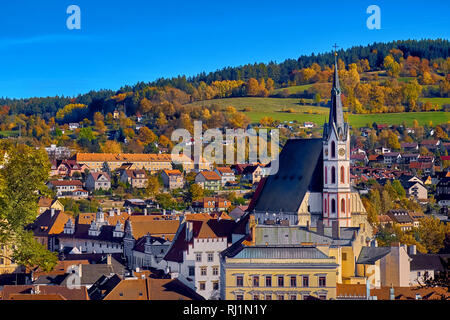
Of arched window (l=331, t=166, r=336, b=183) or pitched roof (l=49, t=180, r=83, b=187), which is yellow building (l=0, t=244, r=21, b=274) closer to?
arched window (l=331, t=166, r=336, b=183)

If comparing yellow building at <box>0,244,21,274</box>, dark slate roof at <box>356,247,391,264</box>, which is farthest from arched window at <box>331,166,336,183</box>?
yellow building at <box>0,244,21,274</box>

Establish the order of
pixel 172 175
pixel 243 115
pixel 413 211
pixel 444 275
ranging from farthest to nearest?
pixel 243 115 → pixel 172 175 → pixel 413 211 → pixel 444 275

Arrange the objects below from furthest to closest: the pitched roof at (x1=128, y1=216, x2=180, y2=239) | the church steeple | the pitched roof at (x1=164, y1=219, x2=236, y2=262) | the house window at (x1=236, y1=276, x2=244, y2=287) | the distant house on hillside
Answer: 1. the distant house on hillside
2. the pitched roof at (x1=128, y1=216, x2=180, y2=239)
3. the church steeple
4. the pitched roof at (x1=164, y1=219, x2=236, y2=262)
5. the house window at (x1=236, y1=276, x2=244, y2=287)

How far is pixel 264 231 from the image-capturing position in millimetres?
55719

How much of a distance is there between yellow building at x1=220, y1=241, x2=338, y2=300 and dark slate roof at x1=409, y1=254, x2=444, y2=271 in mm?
17956

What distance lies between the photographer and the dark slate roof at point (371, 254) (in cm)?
5700

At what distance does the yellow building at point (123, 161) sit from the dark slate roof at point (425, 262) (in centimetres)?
8740

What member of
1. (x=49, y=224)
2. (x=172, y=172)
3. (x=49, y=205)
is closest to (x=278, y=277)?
(x=49, y=224)

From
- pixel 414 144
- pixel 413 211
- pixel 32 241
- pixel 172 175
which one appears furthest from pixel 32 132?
pixel 32 241

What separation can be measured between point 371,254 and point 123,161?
98894 millimetres

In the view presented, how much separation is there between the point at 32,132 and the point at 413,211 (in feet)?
345

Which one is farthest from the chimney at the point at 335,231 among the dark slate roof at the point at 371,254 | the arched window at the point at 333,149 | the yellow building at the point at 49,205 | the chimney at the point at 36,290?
the yellow building at the point at 49,205

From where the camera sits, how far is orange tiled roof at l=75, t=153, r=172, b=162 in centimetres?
15200
